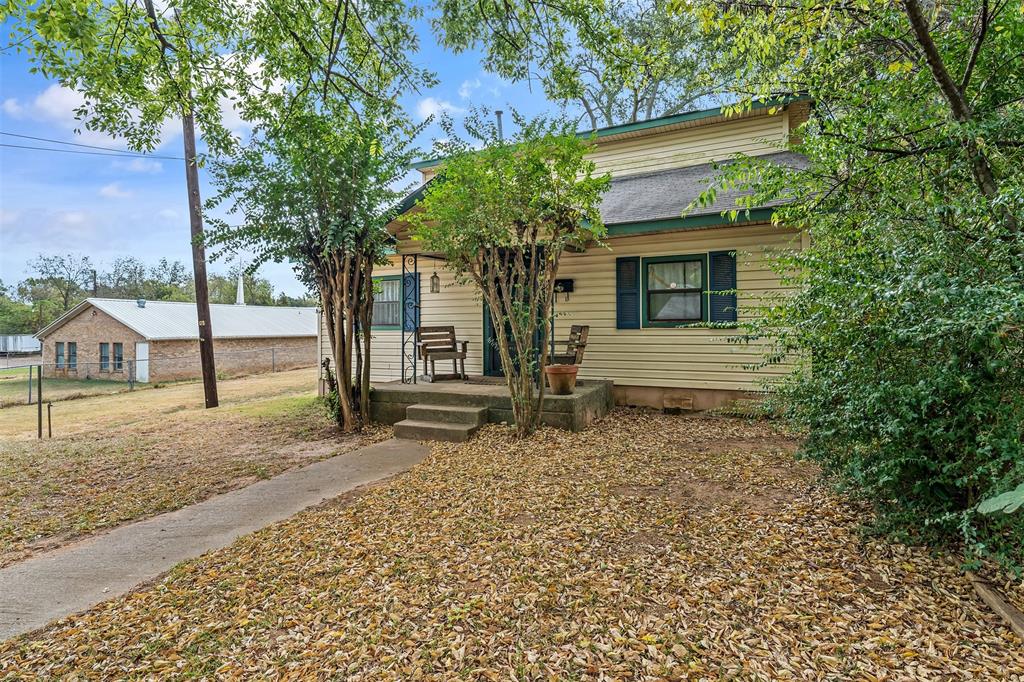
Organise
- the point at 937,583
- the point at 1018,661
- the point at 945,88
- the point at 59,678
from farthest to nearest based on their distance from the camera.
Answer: the point at 945,88
the point at 937,583
the point at 59,678
the point at 1018,661

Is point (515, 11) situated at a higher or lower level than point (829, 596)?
higher

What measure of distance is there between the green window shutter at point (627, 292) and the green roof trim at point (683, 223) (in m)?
0.68

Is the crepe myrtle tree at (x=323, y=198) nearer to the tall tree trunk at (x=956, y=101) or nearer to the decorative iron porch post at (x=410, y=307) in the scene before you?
the decorative iron porch post at (x=410, y=307)

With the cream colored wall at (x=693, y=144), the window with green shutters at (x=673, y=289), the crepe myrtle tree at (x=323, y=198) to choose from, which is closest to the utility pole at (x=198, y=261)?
the crepe myrtle tree at (x=323, y=198)

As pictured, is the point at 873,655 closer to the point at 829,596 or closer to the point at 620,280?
the point at 829,596

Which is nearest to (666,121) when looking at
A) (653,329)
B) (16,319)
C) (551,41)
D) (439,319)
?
(653,329)

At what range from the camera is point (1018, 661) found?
78.4 inches

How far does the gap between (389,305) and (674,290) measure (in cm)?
524

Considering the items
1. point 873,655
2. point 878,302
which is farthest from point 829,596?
point 878,302

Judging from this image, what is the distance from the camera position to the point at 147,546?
352cm

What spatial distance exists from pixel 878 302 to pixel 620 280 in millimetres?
5313

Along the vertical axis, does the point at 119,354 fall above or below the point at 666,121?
below

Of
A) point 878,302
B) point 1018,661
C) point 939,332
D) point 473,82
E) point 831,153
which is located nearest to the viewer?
point 1018,661

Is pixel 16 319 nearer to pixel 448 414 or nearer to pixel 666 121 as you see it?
pixel 448 414
